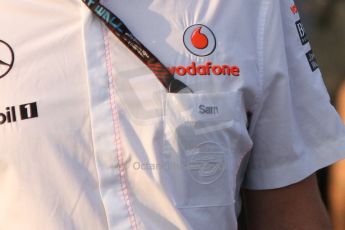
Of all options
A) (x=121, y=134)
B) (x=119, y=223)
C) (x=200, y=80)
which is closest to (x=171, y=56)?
(x=200, y=80)

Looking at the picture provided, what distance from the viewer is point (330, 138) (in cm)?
138

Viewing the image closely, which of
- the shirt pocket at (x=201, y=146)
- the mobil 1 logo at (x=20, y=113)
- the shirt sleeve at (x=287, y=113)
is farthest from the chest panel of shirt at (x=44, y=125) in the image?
the shirt sleeve at (x=287, y=113)

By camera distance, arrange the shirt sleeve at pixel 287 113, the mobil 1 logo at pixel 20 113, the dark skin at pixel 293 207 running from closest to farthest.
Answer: the mobil 1 logo at pixel 20 113
the shirt sleeve at pixel 287 113
the dark skin at pixel 293 207

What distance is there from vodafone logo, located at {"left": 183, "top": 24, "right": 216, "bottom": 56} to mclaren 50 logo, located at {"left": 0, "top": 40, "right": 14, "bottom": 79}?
346 millimetres

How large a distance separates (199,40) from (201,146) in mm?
216

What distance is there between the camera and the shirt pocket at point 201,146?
117 centimetres

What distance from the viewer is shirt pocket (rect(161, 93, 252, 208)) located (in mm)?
1174

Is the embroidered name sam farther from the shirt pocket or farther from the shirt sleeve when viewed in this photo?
the shirt sleeve

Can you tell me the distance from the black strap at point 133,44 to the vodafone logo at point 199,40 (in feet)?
0.25

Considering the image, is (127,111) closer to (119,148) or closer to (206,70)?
(119,148)

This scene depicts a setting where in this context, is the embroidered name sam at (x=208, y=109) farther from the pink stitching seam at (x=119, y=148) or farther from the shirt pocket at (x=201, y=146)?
the pink stitching seam at (x=119, y=148)

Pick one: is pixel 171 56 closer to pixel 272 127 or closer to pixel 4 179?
pixel 272 127

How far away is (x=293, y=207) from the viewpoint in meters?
1.37

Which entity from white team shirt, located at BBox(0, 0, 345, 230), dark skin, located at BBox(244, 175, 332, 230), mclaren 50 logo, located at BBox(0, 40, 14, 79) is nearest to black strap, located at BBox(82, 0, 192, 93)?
white team shirt, located at BBox(0, 0, 345, 230)
